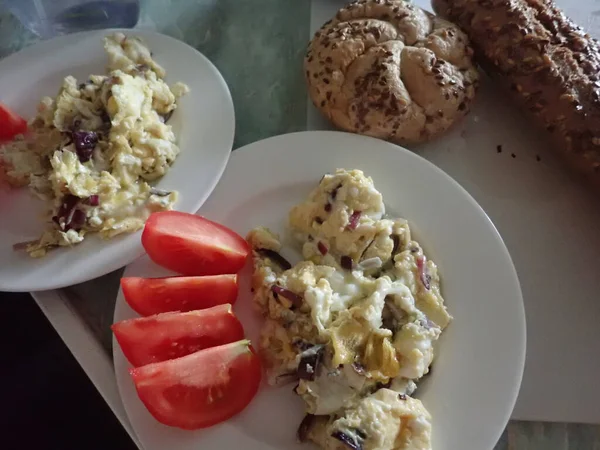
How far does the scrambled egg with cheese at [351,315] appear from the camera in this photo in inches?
39.9

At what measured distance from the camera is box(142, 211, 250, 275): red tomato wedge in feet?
3.84

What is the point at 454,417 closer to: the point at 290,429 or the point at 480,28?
the point at 290,429

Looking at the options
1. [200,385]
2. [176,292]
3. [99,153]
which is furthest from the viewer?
[99,153]

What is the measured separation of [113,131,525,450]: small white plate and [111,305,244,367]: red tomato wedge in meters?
0.07

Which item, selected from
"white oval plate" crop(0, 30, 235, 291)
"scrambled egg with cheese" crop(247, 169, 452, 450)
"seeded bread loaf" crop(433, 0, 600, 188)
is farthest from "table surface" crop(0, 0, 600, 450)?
"seeded bread loaf" crop(433, 0, 600, 188)

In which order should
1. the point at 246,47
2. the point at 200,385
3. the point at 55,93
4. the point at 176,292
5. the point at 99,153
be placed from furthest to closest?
the point at 246,47 < the point at 55,93 < the point at 99,153 < the point at 176,292 < the point at 200,385

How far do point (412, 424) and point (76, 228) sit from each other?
80 cm

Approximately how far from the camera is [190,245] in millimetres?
1179

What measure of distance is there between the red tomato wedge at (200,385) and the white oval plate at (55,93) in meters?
0.29

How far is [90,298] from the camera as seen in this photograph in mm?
1295

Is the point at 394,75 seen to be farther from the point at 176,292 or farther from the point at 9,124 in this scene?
the point at 9,124

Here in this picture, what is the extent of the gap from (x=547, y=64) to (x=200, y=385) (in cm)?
107

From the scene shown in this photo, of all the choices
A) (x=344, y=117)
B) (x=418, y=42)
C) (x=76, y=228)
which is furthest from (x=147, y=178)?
(x=418, y=42)

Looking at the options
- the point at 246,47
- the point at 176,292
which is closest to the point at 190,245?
the point at 176,292
